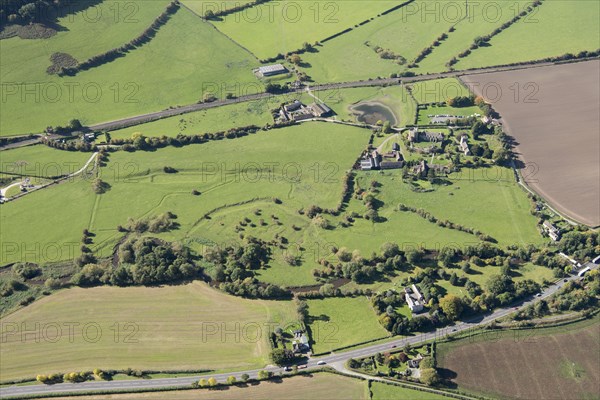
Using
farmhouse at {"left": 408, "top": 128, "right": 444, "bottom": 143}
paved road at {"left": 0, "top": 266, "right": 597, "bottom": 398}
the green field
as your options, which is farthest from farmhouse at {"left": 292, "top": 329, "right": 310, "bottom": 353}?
the green field

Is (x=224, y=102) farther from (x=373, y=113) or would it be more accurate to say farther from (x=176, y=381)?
(x=176, y=381)

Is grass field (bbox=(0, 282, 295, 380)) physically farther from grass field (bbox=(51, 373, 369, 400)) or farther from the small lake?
the small lake

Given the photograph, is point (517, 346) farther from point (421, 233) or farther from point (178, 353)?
point (178, 353)

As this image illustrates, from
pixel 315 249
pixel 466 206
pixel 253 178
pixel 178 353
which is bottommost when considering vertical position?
pixel 178 353

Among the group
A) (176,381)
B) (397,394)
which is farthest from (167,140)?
(397,394)

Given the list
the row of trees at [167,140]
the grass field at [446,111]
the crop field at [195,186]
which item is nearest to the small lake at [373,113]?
the crop field at [195,186]

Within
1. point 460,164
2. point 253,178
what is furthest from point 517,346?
point 253,178

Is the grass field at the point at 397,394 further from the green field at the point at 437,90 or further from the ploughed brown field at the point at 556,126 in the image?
the green field at the point at 437,90

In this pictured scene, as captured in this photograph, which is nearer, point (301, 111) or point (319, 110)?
point (319, 110)

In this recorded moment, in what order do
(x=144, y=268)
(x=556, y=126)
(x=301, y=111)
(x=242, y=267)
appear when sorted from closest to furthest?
(x=144, y=268)
(x=242, y=267)
(x=556, y=126)
(x=301, y=111)
